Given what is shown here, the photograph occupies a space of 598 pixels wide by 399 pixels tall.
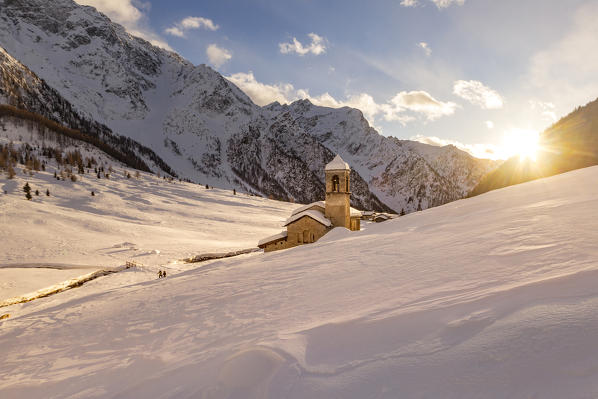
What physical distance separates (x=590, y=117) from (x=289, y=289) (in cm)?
2381

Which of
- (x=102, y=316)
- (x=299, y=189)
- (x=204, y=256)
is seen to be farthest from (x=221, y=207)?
(x=299, y=189)

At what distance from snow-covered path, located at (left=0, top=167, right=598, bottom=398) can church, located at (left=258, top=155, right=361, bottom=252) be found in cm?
1620

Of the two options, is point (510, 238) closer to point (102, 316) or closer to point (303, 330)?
point (303, 330)

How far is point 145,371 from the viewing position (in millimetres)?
3908

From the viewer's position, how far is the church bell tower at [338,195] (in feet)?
83.0

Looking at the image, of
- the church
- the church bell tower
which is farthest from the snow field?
the church bell tower

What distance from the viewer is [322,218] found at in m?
24.9

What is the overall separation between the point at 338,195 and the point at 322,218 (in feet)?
8.03

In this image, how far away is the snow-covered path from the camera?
2041mm

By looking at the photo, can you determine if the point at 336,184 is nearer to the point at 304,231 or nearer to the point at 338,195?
the point at 338,195

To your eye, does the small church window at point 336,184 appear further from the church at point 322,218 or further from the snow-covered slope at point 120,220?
the snow-covered slope at point 120,220

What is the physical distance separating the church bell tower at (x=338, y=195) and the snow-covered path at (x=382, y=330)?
17375 millimetres

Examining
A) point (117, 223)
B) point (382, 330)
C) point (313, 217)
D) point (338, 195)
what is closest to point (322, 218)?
point (313, 217)

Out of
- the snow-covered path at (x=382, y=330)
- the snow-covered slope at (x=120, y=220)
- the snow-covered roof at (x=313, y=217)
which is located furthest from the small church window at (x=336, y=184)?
the snow-covered path at (x=382, y=330)
